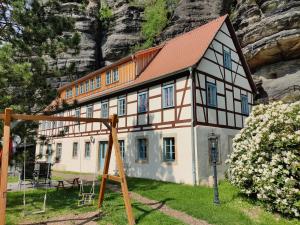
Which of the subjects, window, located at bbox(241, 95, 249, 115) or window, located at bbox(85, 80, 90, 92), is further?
window, located at bbox(85, 80, 90, 92)

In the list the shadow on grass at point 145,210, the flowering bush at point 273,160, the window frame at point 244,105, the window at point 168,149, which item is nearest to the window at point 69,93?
the window at point 168,149

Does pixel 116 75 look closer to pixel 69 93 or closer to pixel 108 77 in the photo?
pixel 108 77

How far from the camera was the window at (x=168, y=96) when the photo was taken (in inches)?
570

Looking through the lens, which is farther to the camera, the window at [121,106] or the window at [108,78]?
the window at [108,78]

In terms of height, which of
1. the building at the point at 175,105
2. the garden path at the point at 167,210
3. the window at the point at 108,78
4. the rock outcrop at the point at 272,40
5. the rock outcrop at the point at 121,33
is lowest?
the garden path at the point at 167,210

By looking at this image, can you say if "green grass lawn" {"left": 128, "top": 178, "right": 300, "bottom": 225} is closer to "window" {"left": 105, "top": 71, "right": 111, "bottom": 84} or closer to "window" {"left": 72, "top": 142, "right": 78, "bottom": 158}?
"window" {"left": 105, "top": 71, "right": 111, "bottom": 84}

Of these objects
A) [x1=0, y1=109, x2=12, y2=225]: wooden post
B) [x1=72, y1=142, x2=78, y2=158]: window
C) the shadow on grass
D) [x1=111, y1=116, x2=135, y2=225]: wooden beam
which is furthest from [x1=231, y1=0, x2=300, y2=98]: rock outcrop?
[x1=0, y1=109, x2=12, y2=225]: wooden post

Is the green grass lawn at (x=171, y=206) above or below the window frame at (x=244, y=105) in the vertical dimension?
below

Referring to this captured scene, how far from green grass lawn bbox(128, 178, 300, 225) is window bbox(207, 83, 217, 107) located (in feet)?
14.7

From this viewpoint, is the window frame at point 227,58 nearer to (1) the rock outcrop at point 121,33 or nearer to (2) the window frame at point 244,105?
(2) the window frame at point 244,105

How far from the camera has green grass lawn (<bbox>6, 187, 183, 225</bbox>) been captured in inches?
294

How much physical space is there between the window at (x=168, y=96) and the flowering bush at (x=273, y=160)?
4892 mm

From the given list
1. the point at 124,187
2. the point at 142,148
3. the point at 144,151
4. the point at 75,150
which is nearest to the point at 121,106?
the point at 142,148

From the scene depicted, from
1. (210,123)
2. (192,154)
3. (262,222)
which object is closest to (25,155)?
(192,154)
